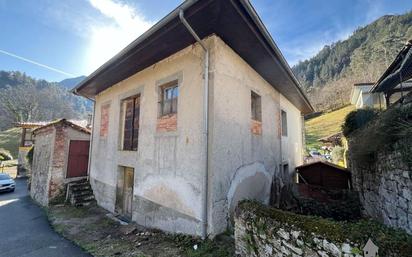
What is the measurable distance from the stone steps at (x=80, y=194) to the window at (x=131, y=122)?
3411 millimetres

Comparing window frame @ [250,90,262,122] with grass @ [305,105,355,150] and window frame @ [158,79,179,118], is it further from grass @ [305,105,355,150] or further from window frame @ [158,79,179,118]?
grass @ [305,105,355,150]

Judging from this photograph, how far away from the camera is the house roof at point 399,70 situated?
5668 millimetres

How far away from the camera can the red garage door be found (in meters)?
9.84

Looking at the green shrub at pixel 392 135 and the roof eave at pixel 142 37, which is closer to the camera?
the green shrub at pixel 392 135

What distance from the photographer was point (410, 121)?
11.8 feet

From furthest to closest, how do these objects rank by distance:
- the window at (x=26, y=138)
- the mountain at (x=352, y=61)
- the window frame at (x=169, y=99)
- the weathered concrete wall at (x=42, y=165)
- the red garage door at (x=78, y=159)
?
1. the mountain at (x=352, y=61)
2. the window at (x=26, y=138)
3. the red garage door at (x=78, y=159)
4. the weathered concrete wall at (x=42, y=165)
5. the window frame at (x=169, y=99)

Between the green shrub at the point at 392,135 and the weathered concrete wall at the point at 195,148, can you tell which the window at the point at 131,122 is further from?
the green shrub at the point at 392,135

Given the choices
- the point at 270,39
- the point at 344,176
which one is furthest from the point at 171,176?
the point at 344,176

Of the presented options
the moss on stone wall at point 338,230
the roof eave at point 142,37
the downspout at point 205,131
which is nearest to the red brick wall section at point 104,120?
the roof eave at point 142,37

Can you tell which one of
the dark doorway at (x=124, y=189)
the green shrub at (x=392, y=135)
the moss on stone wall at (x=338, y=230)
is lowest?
the dark doorway at (x=124, y=189)

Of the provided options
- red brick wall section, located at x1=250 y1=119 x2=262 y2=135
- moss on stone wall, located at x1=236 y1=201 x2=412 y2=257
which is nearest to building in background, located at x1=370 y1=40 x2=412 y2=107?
red brick wall section, located at x1=250 y1=119 x2=262 y2=135

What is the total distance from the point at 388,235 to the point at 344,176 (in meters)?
8.79

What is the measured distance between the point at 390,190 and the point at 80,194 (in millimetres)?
10794

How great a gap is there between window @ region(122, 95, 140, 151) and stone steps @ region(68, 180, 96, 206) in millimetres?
3411
